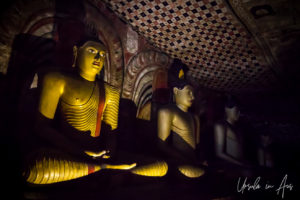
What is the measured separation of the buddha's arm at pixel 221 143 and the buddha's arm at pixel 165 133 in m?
1.01

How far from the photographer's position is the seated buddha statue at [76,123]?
146 centimetres

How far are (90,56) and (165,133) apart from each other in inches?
51.7

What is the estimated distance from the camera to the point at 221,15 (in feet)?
9.43

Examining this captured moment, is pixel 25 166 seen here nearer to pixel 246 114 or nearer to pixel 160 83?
pixel 160 83

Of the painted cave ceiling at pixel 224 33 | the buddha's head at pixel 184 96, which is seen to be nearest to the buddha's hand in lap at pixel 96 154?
the painted cave ceiling at pixel 224 33

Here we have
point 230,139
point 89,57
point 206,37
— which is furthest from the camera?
point 230,139

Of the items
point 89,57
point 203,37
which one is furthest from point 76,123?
point 203,37

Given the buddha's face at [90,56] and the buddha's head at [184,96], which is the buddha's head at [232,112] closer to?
the buddha's head at [184,96]

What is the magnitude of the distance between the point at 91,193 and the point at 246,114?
505 cm

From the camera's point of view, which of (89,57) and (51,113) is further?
(89,57)

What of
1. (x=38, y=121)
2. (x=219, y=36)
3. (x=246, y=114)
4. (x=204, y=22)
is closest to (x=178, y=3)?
(x=204, y=22)

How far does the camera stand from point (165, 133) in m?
2.79

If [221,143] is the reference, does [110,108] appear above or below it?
above

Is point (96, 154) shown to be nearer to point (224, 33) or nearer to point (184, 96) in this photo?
A: point (184, 96)
